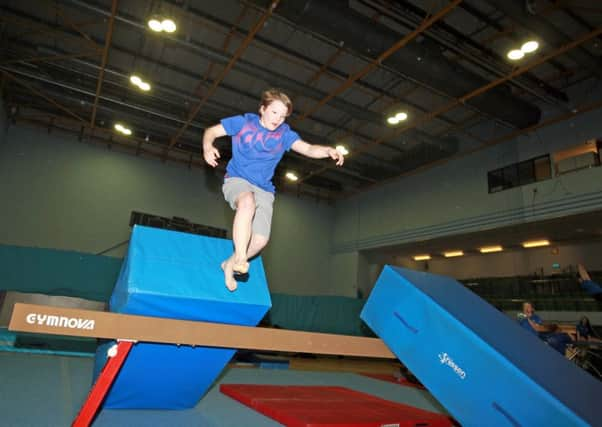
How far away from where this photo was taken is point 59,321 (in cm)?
169

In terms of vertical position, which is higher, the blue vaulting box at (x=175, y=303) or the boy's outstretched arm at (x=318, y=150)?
the boy's outstretched arm at (x=318, y=150)

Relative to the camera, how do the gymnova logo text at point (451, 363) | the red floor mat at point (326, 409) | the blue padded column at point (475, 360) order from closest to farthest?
1. the blue padded column at point (475, 360)
2. the gymnova logo text at point (451, 363)
3. the red floor mat at point (326, 409)

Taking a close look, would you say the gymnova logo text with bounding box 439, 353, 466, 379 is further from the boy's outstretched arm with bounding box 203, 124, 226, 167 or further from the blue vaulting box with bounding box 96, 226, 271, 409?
the boy's outstretched arm with bounding box 203, 124, 226, 167

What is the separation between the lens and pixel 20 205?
1119 centimetres

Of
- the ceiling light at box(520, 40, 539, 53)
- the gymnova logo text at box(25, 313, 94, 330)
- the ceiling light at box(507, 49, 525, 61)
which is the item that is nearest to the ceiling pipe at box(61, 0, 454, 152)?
the ceiling light at box(507, 49, 525, 61)

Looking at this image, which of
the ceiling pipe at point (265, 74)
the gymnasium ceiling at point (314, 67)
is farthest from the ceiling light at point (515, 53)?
the ceiling pipe at point (265, 74)

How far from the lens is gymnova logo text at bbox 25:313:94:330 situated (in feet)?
5.40

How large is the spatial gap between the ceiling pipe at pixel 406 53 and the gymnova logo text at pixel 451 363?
6953 mm

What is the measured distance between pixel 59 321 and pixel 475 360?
6.08 feet

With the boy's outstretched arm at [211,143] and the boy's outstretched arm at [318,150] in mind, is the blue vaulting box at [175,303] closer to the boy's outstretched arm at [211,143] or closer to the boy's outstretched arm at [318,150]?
the boy's outstretched arm at [211,143]

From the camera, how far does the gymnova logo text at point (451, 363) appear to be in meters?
1.83

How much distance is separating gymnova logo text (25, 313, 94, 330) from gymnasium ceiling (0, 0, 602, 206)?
6.96m

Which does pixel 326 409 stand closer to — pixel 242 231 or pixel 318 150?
pixel 242 231

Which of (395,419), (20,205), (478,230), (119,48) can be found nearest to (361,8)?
(119,48)
